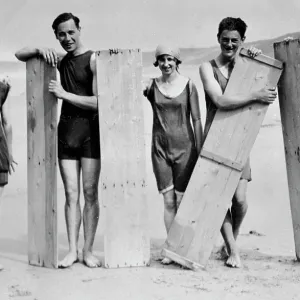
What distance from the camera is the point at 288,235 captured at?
7090 millimetres

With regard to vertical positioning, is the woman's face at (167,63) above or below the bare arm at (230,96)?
above

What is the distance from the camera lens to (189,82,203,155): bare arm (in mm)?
5535

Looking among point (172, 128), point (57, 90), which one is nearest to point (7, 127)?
point (57, 90)

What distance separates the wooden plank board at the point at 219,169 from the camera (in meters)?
5.52

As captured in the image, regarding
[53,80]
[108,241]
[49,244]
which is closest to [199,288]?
[108,241]

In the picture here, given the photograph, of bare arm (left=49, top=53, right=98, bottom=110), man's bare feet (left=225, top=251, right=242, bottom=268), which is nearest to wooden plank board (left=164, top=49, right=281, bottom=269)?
man's bare feet (left=225, top=251, right=242, bottom=268)

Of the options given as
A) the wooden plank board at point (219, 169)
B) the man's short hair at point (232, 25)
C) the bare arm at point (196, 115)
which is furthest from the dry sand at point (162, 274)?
the man's short hair at point (232, 25)

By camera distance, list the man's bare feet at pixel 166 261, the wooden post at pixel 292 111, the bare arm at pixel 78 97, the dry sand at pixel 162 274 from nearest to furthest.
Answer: the dry sand at pixel 162 274, the bare arm at pixel 78 97, the wooden post at pixel 292 111, the man's bare feet at pixel 166 261

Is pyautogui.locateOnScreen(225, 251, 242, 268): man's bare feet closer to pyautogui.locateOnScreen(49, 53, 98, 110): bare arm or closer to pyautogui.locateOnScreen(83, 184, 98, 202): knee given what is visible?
pyautogui.locateOnScreen(83, 184, 98, 202): knee

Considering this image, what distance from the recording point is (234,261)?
5.60 m

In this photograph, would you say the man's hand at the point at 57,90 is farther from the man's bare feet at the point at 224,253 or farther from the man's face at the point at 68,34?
the man's bare feet at the point at 224,253

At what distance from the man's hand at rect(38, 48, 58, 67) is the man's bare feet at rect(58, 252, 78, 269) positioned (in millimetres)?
1740

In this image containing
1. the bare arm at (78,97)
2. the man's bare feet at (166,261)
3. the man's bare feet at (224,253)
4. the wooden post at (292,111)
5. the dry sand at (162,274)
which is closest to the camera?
the dry sand at (162,274)

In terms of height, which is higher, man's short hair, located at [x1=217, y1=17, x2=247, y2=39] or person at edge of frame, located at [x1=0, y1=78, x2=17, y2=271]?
man's short hair, located at [x1=217, y1=17, x2=247, y2=39]
